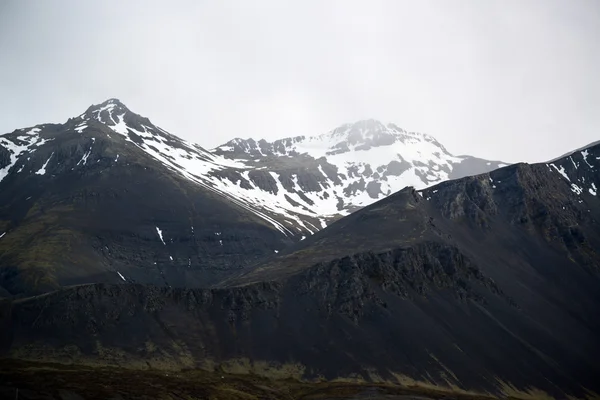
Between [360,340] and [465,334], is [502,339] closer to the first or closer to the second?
[465,334]

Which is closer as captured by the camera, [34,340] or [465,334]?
[34,340]

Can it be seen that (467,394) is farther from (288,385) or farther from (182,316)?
(182,316)

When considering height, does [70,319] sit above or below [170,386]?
above

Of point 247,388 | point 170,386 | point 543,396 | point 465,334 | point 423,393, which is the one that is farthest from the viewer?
point 465,334

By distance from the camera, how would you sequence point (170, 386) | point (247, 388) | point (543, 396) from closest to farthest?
point (170, 386) < point (247, 388) < point (543, 396)

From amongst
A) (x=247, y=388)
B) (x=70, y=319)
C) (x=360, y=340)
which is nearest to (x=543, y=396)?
(x=360, y=340)

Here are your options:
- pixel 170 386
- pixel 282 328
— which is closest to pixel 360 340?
pixel 282 328

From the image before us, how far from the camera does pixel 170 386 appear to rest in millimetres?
138625

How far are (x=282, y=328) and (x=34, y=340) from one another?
222 feet

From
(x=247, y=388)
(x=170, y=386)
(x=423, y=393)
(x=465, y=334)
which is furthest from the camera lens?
(x=465, y=334)

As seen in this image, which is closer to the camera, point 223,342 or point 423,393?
point 423,393

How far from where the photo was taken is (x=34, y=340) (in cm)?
15450

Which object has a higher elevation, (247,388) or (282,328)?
(282,328)

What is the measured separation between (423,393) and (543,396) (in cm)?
3893
